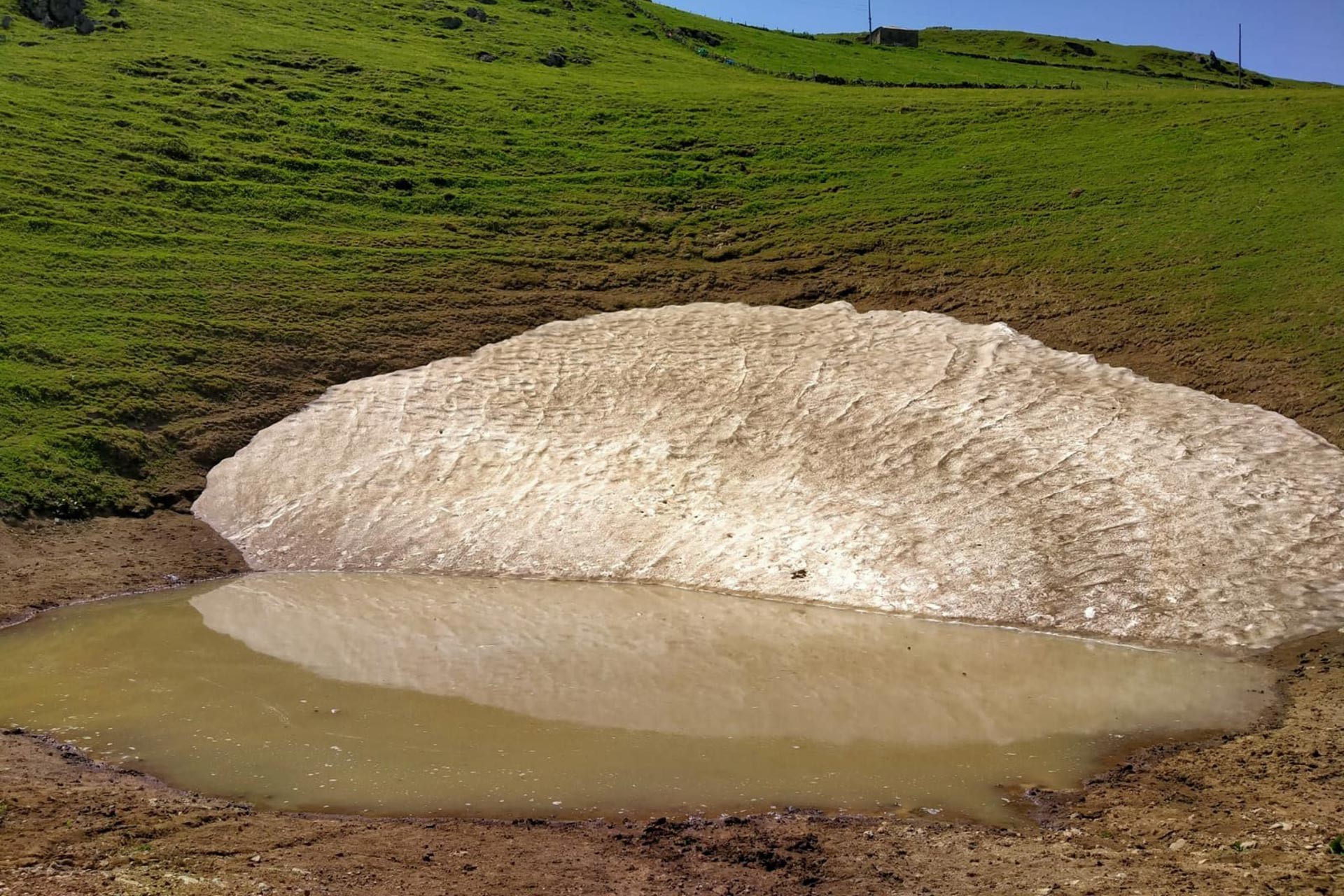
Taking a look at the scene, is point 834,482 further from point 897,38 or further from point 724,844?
point 897,38

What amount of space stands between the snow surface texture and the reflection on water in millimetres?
1025

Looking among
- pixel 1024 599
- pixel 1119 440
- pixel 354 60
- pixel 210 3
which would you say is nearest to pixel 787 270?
pixel 1119 440

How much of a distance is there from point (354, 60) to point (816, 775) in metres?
36.0

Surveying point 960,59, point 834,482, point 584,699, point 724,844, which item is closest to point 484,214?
point 834,482

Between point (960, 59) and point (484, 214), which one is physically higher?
point (960, 59)

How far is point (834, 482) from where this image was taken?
16.6 metres

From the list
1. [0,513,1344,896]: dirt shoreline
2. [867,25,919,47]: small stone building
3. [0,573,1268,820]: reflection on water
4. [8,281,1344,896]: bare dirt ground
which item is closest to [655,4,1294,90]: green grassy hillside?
[867,25,919,47]: small stone building

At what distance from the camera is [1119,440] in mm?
16375

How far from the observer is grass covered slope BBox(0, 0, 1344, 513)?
20031mm

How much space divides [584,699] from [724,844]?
358cm

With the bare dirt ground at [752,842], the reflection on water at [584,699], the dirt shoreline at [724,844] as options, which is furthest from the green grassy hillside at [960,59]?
the dirt shoreline at [724,844]

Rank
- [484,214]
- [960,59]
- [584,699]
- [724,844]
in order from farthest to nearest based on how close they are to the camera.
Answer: [960,59]
[484,214]
[584,699]
[724,844]

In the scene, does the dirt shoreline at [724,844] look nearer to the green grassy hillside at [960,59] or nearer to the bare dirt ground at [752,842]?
the bare dirt ground at [752,842]

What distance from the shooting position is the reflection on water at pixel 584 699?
28.8 ft
